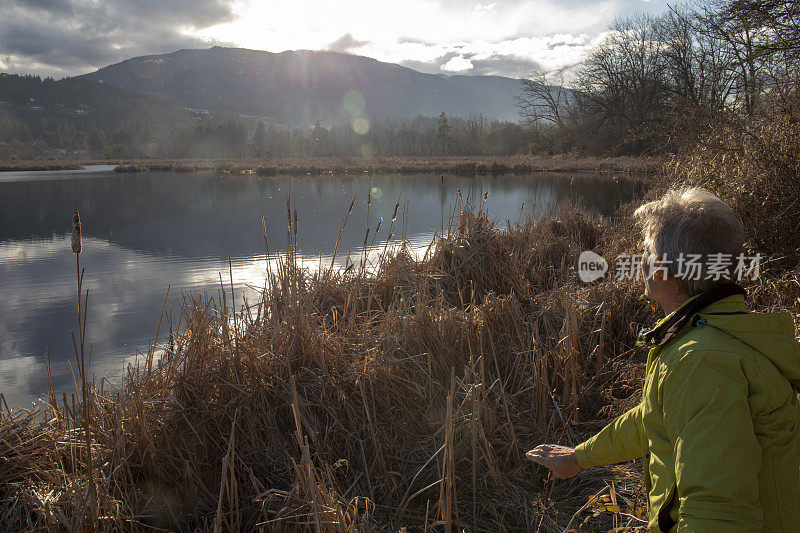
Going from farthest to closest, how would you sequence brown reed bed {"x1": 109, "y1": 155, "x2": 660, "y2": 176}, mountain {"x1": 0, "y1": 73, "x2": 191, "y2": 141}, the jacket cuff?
mountain {"x1": 0, "y1": 73, "x2": 191, "y2": 141} < brown reed bed {"x1": 109, "y1": 155, "x2": 660, "y2": 176} < the jacket cuff

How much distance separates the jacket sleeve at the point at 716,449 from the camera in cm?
105

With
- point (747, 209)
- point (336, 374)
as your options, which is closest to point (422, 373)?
point (336, 374)

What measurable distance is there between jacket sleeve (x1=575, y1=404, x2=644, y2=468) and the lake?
2.52 m

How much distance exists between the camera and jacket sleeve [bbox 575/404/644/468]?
1453 mm

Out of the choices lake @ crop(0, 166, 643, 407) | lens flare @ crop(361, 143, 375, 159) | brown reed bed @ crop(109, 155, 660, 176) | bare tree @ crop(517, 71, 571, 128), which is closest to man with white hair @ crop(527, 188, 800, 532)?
lake @ crop(0, 166, 643, 407)

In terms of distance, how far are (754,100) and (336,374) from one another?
780cm

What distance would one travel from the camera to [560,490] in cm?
A: 258

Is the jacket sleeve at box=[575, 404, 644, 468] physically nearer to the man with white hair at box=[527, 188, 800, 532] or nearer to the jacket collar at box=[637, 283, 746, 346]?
the man with white hair at box=[527, 188, 800, 532]

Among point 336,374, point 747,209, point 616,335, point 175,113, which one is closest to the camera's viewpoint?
point 336,374

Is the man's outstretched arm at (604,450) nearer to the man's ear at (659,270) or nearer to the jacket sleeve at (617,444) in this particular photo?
the jacket sleeve at (617,444)

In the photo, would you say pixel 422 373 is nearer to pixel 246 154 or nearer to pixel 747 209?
pixel 747 209

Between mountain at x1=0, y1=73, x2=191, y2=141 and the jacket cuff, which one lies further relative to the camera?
mountain at x1=0, y1=73, x2=191, y2=141

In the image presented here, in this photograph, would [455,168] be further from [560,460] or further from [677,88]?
[560,460]

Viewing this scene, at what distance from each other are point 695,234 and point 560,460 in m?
0.83
